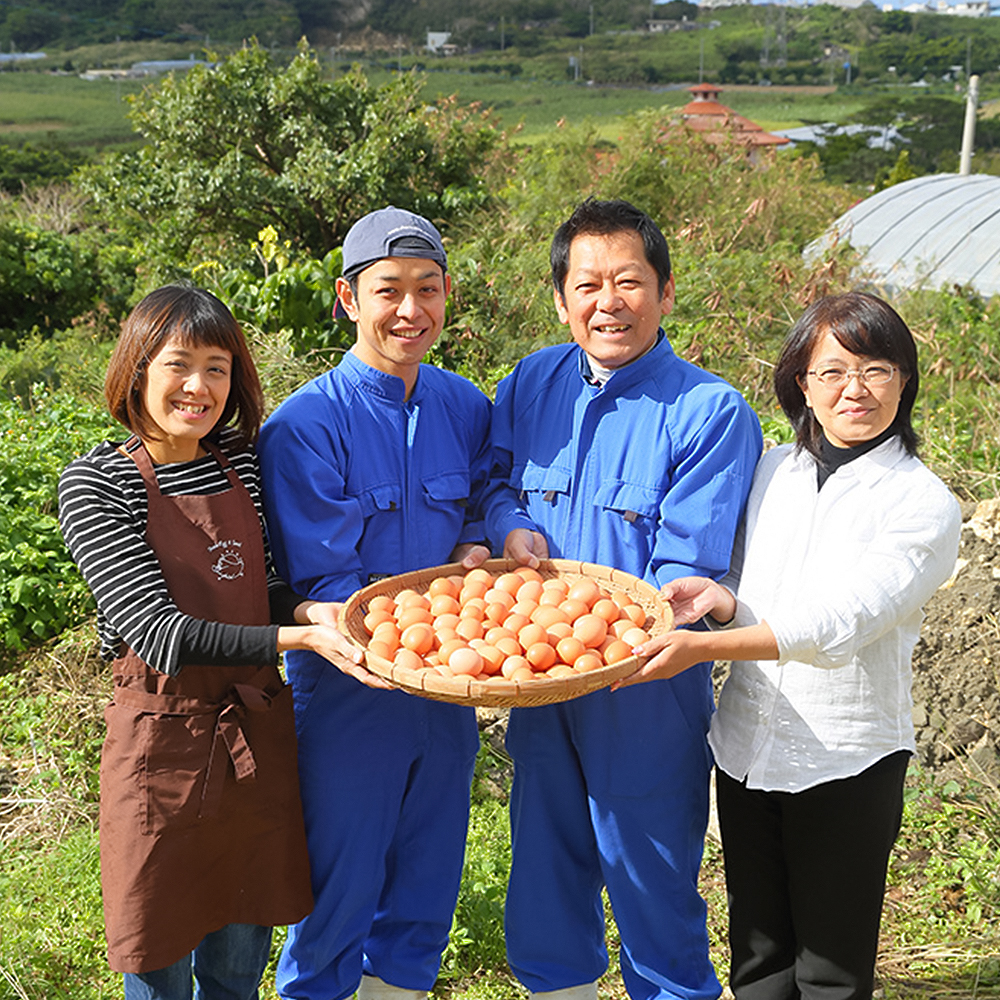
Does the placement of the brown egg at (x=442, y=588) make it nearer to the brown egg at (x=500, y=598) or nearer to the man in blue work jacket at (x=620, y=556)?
the brown egg at (x=500, y=598)

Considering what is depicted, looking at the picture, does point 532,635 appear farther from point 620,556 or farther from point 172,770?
point 172,770

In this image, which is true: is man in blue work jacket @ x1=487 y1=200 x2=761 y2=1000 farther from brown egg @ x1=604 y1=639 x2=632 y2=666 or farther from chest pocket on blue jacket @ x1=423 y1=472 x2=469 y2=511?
brown egg @ x1=604 y1=639 x2=632 y2=666

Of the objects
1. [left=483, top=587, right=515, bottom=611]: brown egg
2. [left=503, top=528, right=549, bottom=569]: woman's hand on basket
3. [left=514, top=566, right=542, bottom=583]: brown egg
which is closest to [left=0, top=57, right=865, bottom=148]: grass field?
[left=503, top=528, right=549, bottom=569]: woman's hand on basket

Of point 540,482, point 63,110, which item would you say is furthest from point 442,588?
point 63,110

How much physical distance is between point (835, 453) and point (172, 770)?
5.19 feet

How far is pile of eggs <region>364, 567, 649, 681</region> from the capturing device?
6.90ft

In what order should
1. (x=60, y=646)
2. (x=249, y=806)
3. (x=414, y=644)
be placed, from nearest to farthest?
(x=414, y=644) < (x=249, y=806) < (x=60, y=646)

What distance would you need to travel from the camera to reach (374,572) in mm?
2516

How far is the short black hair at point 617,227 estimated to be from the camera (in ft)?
7.83

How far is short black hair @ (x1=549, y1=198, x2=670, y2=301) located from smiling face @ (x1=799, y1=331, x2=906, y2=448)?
1.39 feet

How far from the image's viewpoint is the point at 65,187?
25.0 meters

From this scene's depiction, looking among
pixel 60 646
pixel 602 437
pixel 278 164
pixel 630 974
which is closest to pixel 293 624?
pixel 602 437

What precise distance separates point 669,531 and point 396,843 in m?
1.05

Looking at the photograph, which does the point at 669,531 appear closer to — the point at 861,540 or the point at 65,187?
the point at 861,540
